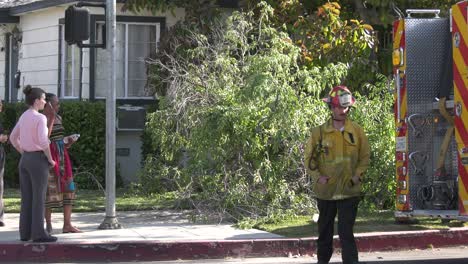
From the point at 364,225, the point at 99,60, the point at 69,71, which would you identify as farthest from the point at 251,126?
the point at 69,71

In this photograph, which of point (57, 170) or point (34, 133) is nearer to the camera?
point (34, 133)

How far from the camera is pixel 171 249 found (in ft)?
31.9

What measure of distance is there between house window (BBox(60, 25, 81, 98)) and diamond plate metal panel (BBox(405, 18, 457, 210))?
1041 centimetres

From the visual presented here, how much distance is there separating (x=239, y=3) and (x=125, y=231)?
283 inches

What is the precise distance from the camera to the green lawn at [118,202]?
521 inches

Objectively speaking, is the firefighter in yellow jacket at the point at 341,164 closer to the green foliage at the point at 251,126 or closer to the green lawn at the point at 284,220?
the green lawn at the point at 284,220

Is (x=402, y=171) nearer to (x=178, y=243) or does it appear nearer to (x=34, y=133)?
(x=178, y=243)

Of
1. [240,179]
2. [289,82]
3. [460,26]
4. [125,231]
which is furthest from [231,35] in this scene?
[460,26]

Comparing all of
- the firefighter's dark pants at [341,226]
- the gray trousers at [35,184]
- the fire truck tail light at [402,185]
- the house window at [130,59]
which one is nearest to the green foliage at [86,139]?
the house window at [130,59]

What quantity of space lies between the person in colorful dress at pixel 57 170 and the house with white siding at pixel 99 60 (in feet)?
23.0

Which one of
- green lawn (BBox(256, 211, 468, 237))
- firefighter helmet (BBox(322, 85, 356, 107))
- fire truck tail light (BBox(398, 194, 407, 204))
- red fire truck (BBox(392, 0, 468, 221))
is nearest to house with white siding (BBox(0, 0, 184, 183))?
green lawn (BBox(256, 211, 468, 237))

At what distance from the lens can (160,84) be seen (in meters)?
16.5

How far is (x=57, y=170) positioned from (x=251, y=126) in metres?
2.93

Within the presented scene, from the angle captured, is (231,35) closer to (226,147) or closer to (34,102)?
(226,147)
